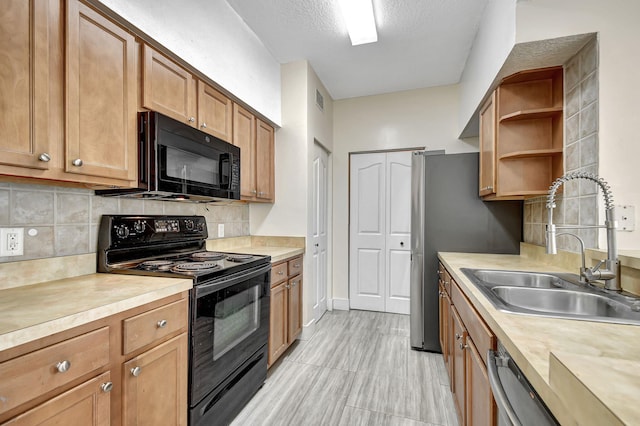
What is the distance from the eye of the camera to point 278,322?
2.30 meters

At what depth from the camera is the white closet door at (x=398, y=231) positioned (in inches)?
142

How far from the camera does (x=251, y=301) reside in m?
1.87

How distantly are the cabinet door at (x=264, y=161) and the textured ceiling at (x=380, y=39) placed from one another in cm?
74

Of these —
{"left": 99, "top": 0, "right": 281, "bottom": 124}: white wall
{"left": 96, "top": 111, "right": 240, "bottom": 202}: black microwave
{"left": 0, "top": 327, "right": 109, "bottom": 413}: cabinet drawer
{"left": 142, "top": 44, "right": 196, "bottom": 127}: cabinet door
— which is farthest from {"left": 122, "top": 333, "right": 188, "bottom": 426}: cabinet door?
{"left": 99, "top": 0, "right": 281, "bottom": 124}: white wall

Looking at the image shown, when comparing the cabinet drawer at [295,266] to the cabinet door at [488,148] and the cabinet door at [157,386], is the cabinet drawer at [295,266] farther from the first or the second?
the cabinet door at [488,148]

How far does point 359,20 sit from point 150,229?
210 centimetres

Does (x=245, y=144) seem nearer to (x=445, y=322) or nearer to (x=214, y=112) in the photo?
(x=214, y=112)

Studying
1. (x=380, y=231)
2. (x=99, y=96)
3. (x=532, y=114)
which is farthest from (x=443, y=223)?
(x=99, y=96)

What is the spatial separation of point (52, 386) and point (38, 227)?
0.80 metres

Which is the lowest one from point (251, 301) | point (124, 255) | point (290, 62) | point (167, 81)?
point (251, 301)


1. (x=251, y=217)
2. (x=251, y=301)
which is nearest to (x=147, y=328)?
(x=251, y=301)

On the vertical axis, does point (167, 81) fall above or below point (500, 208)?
above

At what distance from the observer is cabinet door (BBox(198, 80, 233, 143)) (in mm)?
1931

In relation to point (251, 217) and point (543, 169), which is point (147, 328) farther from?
point (543, 169)
